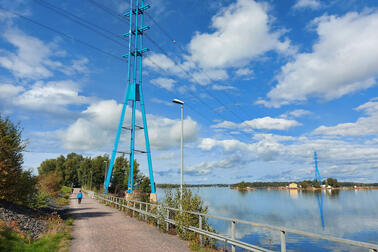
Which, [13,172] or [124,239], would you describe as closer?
[124,239]

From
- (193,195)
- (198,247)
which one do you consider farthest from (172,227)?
(198,247)

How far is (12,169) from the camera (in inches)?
574

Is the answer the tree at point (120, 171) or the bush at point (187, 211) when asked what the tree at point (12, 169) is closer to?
the bush at point (187, 211)

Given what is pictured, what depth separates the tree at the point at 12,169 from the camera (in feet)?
46.8

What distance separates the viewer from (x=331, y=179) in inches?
6309

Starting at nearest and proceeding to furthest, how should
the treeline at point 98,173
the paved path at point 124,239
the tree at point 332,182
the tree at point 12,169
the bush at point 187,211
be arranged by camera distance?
the paved path at point 124,239, the bush at point 187,211, the tree at point 12,169, the treeline at point 98,173, the tree at point 332,182

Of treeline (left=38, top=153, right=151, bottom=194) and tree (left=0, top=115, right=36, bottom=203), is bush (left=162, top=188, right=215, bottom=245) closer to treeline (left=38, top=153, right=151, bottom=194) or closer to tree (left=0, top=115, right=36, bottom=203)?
tree (left=0, top=115, right=36, bottom=203)

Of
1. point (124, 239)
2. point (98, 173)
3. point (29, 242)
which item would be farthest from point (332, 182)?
point (29, 242)

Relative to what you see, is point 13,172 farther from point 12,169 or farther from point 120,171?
point 120,171

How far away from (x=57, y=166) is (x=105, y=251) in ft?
366

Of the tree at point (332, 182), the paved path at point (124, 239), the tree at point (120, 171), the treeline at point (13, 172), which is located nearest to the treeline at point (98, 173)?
the tree at point (120, 171)

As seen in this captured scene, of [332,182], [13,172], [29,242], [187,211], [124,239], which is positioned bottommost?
[332,182]

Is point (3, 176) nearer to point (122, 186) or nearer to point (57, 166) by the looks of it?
point (122, 186)

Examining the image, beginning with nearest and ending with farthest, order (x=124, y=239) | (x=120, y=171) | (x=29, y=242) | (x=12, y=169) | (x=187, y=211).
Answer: (x=29, y=242) → (x=124, y=239) → (x=187, y=211) → (x=12, y=169) → (x=120, y=171)
